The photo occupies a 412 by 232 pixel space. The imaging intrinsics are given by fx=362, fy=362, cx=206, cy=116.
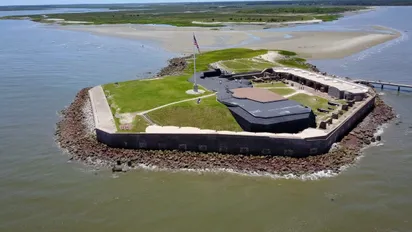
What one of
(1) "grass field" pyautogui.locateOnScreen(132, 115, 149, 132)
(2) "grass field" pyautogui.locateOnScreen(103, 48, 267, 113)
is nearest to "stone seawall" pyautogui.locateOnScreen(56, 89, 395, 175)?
(1) "grass field" pyautogui.locateOnScreen(132, 115, 149, 132)

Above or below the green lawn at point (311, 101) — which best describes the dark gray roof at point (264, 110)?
above

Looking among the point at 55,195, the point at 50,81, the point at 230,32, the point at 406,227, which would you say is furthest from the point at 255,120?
the point at 230,32

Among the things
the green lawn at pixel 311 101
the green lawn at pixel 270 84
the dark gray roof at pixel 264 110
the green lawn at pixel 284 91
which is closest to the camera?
the dark gray roof at pixel 264 110

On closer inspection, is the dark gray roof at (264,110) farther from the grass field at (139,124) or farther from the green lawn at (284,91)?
the grass field at (139,124)

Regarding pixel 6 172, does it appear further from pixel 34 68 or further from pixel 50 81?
pixel 34 68

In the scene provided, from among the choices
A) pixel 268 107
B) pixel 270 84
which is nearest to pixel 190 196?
pixel 268 107

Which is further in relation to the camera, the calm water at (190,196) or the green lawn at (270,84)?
the green lawn at (270,84)

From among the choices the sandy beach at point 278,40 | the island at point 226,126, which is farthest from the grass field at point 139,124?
the sandy beach at point 278,40
